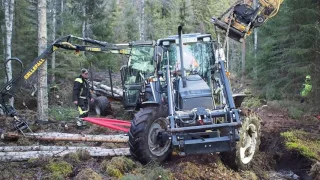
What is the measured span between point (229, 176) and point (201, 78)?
88.1 inches

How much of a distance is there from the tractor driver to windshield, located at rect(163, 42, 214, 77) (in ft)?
13.0

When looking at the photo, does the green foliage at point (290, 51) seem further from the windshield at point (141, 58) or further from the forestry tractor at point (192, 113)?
the forestry tractor at point (192, 113)

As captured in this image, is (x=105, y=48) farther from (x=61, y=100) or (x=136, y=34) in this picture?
(x=136, y=34)

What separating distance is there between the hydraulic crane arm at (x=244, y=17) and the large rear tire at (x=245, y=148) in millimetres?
3539

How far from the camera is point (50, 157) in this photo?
22.8 ft

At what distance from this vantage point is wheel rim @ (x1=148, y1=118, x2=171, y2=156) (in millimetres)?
7270

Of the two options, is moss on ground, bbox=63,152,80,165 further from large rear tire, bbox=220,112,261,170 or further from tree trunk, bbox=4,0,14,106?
tree trunk, bbox=4,0,14,106

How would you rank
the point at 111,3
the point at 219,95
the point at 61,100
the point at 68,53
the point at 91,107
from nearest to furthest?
the point at 219,95 → the point at 91,107 → the point at 61,100 → the point at 68,53 → the point at 111,3

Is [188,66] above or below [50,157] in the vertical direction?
above

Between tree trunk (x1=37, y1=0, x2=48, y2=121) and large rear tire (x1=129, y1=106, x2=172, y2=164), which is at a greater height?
tree trunk (x1=37, y1=0, x2=48, y2=121)

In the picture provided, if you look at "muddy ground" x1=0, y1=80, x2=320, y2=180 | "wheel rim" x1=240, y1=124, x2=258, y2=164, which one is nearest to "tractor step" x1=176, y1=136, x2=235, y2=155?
"muddy ground" x1=0, y1=80, x2=320, y2=180

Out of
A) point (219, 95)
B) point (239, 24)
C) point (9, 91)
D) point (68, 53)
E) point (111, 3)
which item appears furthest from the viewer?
point (111, 3)

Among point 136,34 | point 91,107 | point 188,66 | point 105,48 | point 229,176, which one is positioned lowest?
point 229,176

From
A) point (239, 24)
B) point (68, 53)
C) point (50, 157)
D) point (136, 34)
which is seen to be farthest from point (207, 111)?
point (136, 34)
